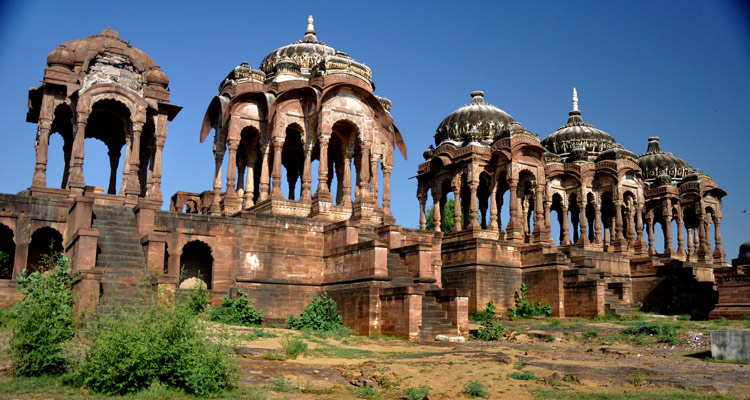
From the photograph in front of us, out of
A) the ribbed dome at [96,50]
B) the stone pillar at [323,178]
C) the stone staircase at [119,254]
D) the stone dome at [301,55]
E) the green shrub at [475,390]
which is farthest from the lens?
the stone dome at [301,55]

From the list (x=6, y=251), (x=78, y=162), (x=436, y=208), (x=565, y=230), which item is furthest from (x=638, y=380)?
(x=565, y=230)

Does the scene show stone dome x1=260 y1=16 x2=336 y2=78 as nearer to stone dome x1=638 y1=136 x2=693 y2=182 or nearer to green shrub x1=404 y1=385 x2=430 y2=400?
green shrub x1=404 y1=385 x2=430 y2=400

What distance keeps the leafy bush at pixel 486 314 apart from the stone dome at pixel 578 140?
52.6ft

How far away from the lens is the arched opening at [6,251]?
19.2 m

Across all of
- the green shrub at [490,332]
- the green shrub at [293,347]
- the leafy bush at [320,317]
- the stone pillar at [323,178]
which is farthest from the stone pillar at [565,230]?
the green shrub at [293,347]

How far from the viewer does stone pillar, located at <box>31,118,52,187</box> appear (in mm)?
21016

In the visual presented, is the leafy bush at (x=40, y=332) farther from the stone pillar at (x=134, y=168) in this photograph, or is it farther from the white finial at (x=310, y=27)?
the white finial at (x=310, y=27)

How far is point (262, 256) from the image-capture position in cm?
2172

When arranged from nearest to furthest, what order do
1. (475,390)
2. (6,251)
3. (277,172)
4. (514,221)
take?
(475,390) → (6,251) → (277,172) → (514,221)

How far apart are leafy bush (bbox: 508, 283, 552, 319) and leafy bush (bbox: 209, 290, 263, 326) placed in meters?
12.1

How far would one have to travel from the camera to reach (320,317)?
21078 millimetres

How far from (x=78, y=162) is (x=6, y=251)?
3537 mm

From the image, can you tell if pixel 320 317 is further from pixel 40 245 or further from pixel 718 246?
pixel 718 246

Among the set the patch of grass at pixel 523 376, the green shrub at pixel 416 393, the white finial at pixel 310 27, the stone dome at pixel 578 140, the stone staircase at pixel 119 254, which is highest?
the white finial at pixel 310 27
